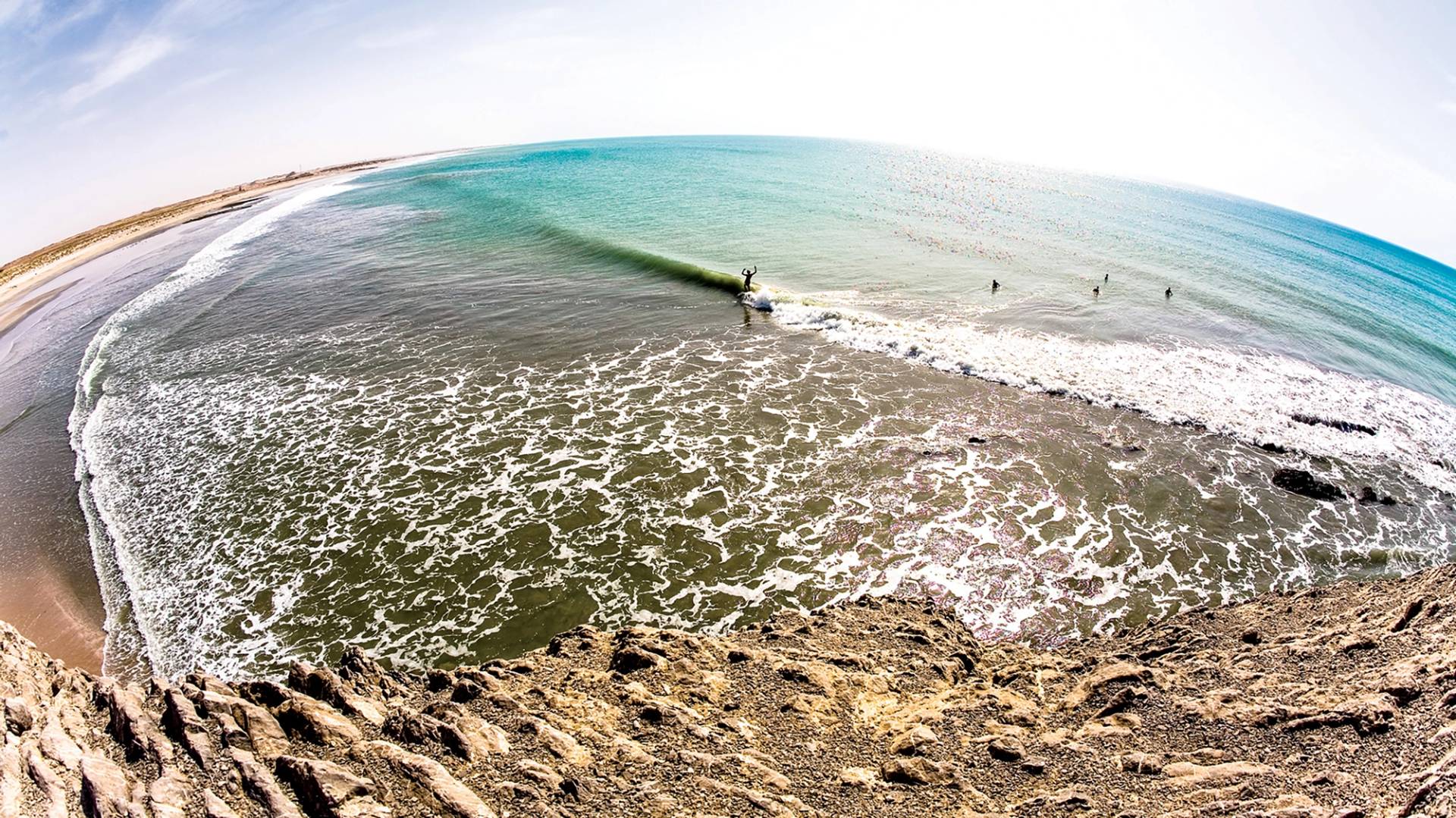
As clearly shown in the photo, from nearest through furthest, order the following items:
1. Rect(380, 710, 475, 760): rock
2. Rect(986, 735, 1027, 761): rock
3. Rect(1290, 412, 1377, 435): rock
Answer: Rect(380, 710, 475, 760): rock → Rect(986, 735, 1027, 761): rock → Rect(1290, 412, 1377, 435): rock

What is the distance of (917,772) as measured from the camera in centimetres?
779

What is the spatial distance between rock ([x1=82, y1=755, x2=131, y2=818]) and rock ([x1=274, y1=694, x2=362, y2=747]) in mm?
1549

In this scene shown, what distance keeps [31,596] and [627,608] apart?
16.2 meters

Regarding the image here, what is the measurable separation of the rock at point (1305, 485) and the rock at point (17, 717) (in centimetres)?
3072

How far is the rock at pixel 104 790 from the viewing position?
653 cm

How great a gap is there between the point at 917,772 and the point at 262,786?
8622 millimetres

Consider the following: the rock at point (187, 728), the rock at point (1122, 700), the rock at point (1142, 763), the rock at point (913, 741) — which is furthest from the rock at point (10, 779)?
the rock at point (1122, 700)

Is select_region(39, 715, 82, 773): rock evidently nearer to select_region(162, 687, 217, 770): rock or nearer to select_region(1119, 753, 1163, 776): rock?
select_region(162, 687, 217, 770): rock

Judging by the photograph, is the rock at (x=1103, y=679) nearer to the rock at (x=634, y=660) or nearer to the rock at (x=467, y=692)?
the rock at (x=634, y=660)

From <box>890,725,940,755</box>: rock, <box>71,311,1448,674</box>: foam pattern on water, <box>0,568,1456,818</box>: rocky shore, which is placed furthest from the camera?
<box>71,311,1448,674</box>: foam pattern on water

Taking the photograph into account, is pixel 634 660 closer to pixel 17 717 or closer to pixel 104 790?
pixel 104 790

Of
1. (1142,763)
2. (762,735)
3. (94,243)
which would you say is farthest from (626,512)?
(94,243)

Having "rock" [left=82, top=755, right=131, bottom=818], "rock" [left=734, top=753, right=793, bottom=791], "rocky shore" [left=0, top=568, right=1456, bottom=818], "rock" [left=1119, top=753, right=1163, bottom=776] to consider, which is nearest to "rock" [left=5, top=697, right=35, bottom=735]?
"rocky shore" [left=0, top=568, right=1456, bottom=818]

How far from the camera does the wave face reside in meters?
13.8
